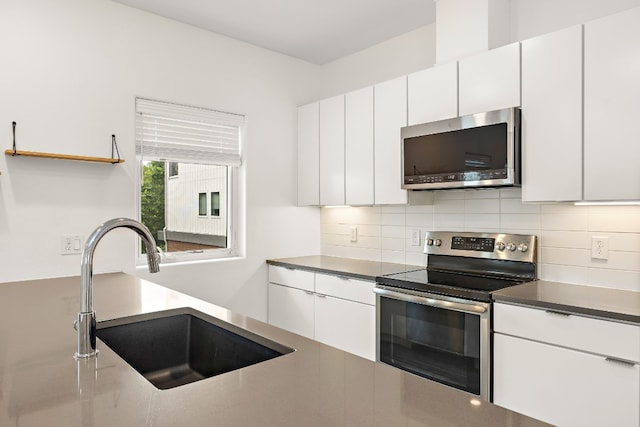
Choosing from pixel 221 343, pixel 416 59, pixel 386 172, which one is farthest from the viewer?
pixel 416 59

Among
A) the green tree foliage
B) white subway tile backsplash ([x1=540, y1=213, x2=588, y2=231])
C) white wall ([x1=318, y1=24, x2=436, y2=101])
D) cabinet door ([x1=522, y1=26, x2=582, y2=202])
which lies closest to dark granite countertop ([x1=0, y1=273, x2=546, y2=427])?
cabinet door ([x1=522, y1=26, x2=582, y2=202])

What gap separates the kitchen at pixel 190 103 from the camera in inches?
91.7

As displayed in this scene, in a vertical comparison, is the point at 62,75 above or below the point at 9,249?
above

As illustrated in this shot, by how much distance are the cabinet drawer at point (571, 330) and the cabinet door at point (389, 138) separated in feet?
3.53

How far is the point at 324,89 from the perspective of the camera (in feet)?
13.0

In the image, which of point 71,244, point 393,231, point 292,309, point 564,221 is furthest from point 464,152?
point 71,244

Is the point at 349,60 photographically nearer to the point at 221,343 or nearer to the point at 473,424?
the point at 221,343

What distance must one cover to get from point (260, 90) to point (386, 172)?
1.30 meters

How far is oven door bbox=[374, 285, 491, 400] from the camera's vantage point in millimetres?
2111

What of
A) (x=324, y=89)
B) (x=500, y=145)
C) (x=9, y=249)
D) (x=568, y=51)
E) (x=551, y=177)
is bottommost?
(x=9, y=249)

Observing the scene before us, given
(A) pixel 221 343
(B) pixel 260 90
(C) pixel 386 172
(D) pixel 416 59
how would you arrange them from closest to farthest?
(A) pixel 221 343 < (C) pixel 386 172 < (D) pixel 416 59 < (B) pixel 260 90

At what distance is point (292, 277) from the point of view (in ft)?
10.8

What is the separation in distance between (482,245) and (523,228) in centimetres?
26

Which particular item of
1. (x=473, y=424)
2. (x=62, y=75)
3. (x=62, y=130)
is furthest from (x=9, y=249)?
(x=473, y=424)
